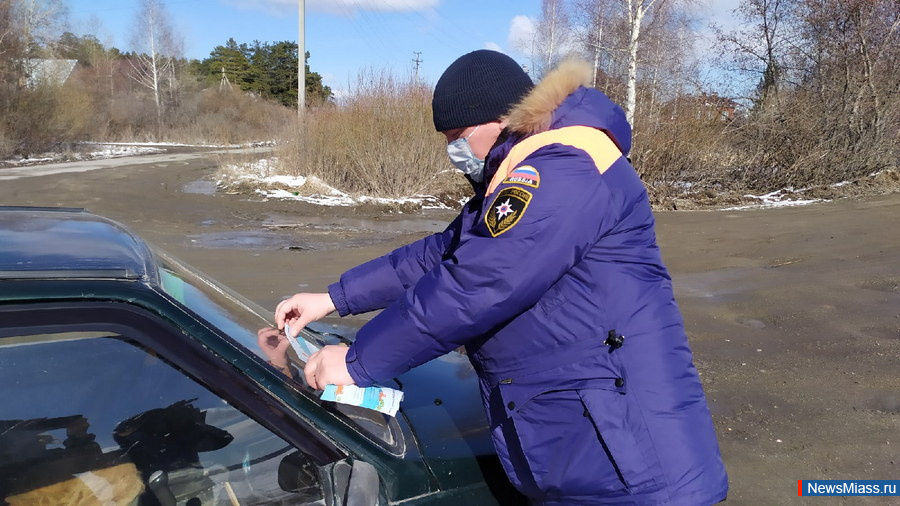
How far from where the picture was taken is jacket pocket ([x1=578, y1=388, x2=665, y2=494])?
1.55 m

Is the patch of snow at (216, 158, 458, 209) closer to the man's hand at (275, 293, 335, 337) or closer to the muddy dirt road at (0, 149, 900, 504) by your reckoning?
the muddy dirt road at (0, 149, 900, 504)

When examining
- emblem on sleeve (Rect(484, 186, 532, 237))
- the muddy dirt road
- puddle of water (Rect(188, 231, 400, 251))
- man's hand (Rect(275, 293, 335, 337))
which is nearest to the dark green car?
man's hand (Rect(275, 293, 335, 337))

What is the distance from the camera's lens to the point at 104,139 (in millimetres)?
38625

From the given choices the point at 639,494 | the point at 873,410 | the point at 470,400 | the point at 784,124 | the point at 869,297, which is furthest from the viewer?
the point at 784,124

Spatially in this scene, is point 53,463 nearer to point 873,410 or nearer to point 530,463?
point 530,463

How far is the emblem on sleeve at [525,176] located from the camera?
60.7 inches

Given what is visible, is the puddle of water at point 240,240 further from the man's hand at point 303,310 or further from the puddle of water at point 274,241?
the man's hand at point 303,310

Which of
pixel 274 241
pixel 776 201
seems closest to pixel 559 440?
pixel 274 241

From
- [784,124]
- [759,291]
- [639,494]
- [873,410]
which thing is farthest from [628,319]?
[784,124]

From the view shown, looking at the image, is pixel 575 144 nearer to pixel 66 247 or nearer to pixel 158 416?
pixel 158 416

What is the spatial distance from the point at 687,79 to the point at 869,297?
12.5 meters

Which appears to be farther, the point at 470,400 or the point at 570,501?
the point at 470,400

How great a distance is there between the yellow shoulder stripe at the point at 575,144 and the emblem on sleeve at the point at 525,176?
0.04m

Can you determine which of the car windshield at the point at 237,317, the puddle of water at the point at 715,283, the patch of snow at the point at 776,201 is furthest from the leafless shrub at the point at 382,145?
the car windshield at the point at 237,317
